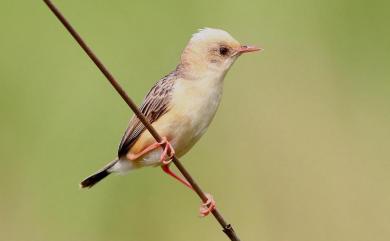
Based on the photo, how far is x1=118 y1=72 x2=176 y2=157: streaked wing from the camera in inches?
181

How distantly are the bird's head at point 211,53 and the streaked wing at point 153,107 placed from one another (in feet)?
Result: 0.42

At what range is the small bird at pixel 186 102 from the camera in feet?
14.7

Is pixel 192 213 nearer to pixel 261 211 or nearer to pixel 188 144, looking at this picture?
pixel 261 211

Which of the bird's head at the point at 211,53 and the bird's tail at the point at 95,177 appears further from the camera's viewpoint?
the bird's tail at the point at 95,177

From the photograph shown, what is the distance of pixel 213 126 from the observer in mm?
7020

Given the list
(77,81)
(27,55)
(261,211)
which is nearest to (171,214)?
(261,211)

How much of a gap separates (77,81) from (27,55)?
643 millimetres

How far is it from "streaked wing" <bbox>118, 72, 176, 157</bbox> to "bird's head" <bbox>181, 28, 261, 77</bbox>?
128 mm

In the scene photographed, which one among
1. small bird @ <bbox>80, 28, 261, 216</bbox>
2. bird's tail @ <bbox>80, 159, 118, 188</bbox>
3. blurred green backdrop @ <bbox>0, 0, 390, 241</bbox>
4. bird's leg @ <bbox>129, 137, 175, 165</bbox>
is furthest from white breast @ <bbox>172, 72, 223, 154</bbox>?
blurred green backdrop @ <bbox>0, 0, 390, 241</bbox>

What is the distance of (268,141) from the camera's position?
696 cm

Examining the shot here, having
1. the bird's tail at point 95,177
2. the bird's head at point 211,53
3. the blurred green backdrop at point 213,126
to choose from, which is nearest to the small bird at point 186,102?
the bird's head at point 211,53

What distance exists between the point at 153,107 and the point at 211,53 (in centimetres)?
42

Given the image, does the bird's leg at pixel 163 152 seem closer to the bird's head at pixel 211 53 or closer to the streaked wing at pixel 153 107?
the streaked wing at pixel 153 107

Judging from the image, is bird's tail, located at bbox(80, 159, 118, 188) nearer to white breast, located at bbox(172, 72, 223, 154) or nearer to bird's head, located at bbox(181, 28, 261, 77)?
white breast, located at bbox(172, 72, 223, 154)
